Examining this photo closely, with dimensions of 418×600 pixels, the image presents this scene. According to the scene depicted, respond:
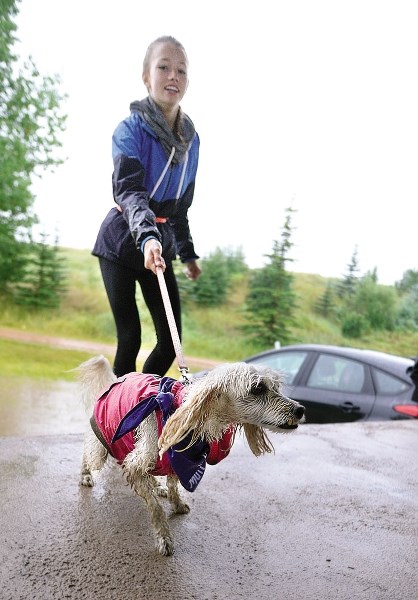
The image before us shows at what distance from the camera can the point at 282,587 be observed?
1.55 m

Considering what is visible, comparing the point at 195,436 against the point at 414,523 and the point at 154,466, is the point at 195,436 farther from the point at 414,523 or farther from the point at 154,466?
the point at 414,523

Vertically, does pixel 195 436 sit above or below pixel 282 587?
above

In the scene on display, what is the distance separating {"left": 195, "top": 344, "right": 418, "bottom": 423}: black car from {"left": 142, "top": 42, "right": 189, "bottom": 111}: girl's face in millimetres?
2399

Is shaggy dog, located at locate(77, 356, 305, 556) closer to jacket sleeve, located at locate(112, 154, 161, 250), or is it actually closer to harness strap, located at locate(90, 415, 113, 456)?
harness strap, located at locate(90, 415, 113, 456)

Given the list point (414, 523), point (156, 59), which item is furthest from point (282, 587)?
point (156, 59)

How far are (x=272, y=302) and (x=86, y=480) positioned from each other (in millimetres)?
9977

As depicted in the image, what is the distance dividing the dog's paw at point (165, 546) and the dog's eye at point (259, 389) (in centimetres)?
54

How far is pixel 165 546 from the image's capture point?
1.67 meters

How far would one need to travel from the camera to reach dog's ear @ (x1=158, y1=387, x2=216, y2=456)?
1550 millimetres

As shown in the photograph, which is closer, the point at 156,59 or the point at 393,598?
the point at 393,598

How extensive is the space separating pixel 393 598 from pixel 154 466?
78cm

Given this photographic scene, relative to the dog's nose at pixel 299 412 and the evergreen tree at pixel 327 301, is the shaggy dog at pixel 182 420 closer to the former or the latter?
the dog's nose at pixel 299 412

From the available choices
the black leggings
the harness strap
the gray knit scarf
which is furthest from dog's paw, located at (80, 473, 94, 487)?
the gray knit scarf

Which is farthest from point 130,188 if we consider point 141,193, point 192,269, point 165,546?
point 165,546
